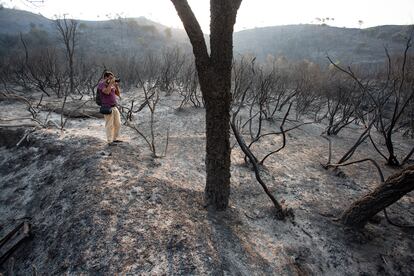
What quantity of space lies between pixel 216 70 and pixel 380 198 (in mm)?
2396

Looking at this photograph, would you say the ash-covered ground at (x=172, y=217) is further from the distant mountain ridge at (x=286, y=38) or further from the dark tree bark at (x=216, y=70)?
the distant mountain ridge at (x=286, y=38)

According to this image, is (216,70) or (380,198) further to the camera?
(380,198)

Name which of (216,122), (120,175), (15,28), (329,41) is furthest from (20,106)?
(329,41)

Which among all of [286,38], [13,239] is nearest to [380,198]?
[13,239]

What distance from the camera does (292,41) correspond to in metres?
49.8

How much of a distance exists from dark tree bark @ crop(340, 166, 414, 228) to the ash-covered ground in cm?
18

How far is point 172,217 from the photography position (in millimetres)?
3328

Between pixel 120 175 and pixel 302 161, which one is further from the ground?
pixel 120 175

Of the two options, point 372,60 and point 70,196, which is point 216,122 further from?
point 372,60

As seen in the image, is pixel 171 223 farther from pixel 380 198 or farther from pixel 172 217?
pixel 380 198

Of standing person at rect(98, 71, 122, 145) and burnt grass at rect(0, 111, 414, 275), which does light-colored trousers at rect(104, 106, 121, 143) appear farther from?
burnt grass at rect(0, 111, 414, 275)

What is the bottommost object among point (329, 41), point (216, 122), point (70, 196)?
point (70, 196)

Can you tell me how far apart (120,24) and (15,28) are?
16495 mm

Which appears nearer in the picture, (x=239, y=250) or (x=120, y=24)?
(x=239, y=250)
